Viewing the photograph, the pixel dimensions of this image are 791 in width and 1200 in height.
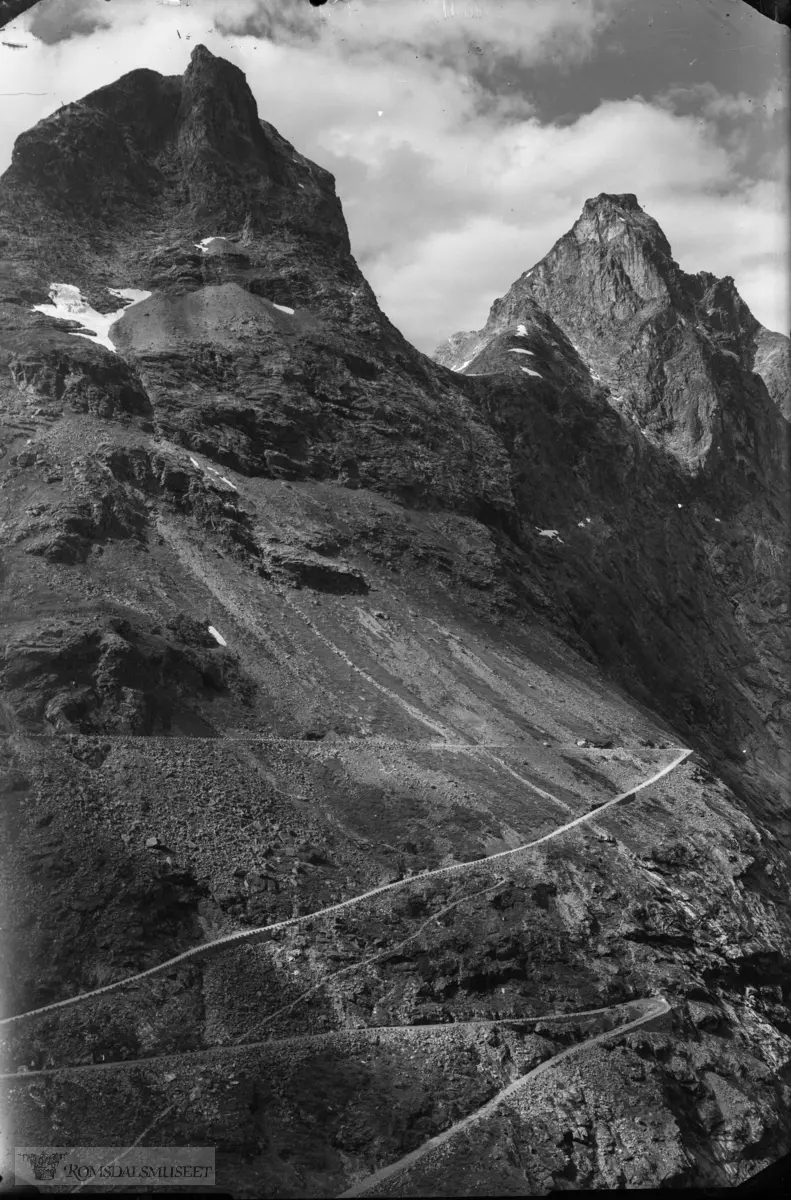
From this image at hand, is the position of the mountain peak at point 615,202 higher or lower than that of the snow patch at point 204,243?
higher

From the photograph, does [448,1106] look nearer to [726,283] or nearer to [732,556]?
[732,556]

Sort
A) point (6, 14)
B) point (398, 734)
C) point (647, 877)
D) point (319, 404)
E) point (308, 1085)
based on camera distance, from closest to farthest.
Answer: point (6, 14) < point (308, 1085) < point (647, 877) < point (398, 734) < point (319, 404)

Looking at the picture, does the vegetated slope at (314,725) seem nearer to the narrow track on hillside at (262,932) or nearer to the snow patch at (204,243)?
the narrow track on hillside at (262,932)

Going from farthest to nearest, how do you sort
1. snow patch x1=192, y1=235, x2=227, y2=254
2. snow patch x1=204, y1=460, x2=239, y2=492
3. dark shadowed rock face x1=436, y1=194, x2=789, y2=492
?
dark shadowed rock face x1=436, y1=194, x2=789, y2=492 < snow patch x1=192, y1=235, x2=227, y2=254 < snow patch x1=204, y1=460, x2=239, y2=492

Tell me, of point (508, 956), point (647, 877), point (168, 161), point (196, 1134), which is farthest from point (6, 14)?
point (168, 161)

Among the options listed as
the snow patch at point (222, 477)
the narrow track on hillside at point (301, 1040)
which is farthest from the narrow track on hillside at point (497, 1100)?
the snow patch at point (222, 477)

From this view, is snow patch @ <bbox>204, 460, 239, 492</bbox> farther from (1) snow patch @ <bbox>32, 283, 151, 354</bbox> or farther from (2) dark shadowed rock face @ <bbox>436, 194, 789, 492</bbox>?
(2) dark shadowed rock face @ <bbox>436, 194, 789, 492</bbox>

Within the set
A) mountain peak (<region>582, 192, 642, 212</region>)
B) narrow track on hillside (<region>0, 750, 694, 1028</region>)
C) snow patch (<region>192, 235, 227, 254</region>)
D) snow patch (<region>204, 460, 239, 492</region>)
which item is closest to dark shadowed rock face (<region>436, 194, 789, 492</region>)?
mountain peak (<region>582, 192, 642, 212</region>)
